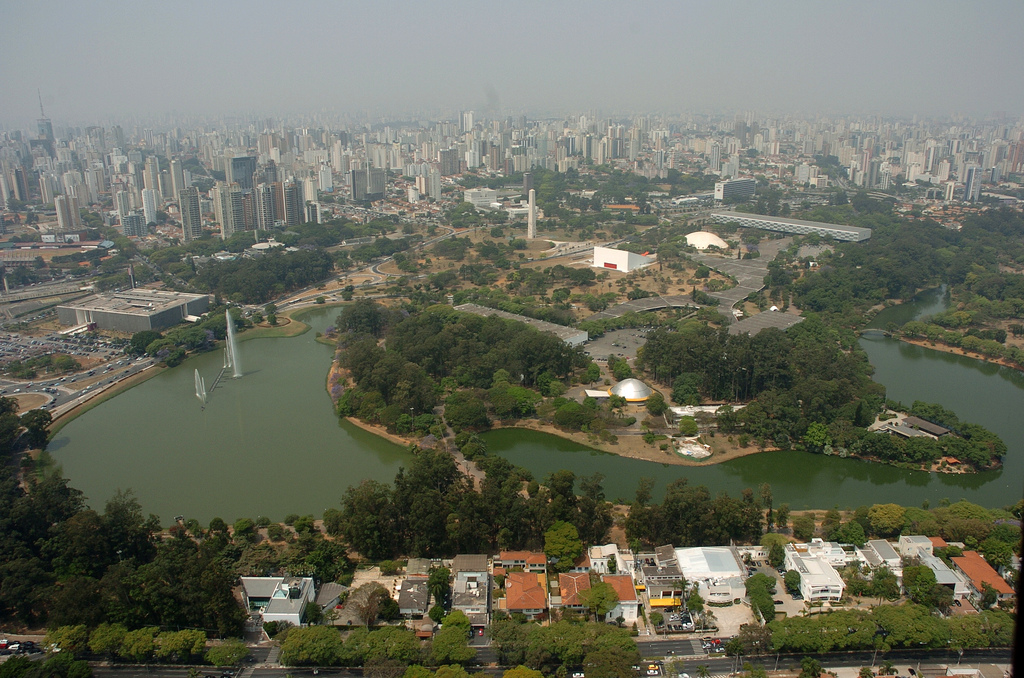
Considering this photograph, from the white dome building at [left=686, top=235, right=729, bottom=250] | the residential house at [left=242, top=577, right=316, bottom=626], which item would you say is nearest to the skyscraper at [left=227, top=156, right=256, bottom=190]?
the white dome building at [left=686, top=235, right=729, bottom=250]

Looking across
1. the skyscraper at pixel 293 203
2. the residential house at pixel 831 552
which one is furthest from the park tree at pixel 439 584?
the skyscraper at pixel 293 203

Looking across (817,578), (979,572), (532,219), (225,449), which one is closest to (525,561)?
(817,578)

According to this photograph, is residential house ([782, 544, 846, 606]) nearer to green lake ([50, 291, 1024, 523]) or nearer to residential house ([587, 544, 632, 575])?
residential house ([587, 544, 632, 575])

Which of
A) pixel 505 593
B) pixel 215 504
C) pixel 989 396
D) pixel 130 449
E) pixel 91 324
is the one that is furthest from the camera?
pixel 91 324

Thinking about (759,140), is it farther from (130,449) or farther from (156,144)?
(130,449)

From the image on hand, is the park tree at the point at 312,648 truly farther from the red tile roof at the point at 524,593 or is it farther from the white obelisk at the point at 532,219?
the white obelisk at the point at 532,219

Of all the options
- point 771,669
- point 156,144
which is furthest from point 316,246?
point 156,144
